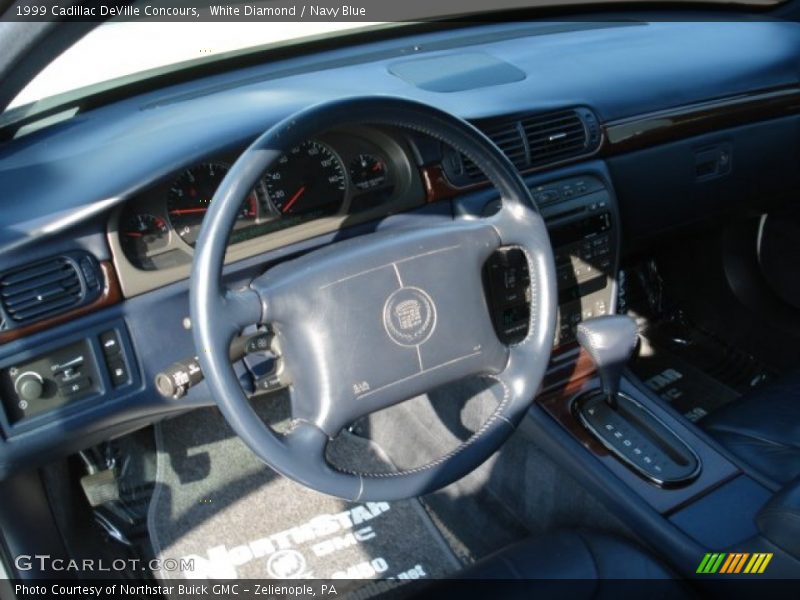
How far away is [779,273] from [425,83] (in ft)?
5.11

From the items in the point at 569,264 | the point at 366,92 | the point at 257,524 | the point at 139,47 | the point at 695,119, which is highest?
the point at 139,47

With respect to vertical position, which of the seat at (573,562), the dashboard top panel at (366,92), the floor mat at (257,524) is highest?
the dashboard top panel at (366,92)

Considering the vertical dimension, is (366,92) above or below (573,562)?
above

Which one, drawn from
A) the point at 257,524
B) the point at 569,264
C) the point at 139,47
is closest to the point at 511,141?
the point at 569,264

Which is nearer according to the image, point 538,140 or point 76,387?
point 76,387

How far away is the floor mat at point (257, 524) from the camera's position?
2510mm

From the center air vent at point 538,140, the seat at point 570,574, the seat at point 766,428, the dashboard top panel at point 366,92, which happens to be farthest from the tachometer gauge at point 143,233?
the seat at point 766,428

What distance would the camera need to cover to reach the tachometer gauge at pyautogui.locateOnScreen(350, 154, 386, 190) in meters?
2.06

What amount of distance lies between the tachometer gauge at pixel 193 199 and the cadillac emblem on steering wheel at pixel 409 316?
417 millimetres

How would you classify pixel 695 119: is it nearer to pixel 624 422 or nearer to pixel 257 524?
pixel 624 422

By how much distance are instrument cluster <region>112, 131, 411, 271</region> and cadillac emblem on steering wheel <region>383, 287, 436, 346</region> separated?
379mm

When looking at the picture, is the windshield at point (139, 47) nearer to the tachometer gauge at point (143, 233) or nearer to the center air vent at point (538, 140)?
the tachometer gauge at point (143, 233)

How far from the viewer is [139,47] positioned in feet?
7.04

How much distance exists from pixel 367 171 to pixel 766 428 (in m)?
1.17
